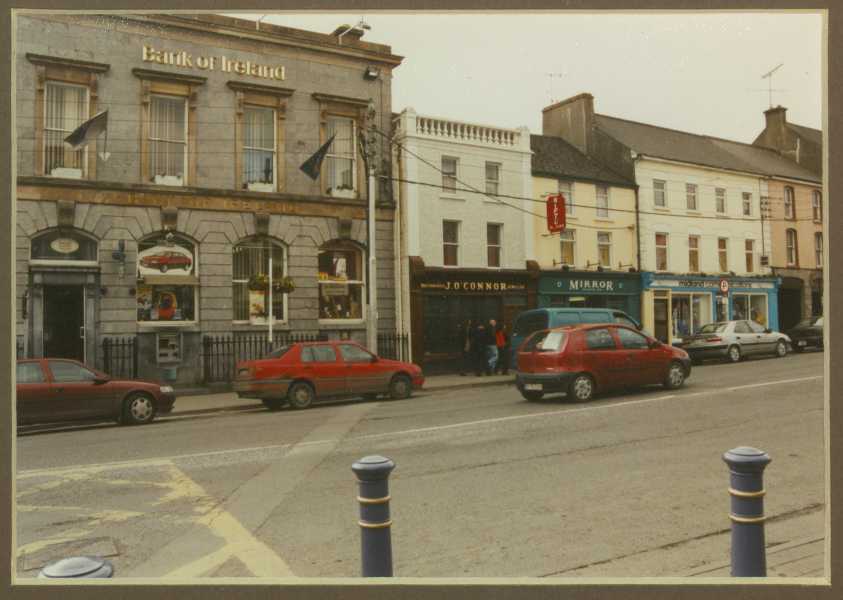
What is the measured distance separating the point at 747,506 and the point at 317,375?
9.67m

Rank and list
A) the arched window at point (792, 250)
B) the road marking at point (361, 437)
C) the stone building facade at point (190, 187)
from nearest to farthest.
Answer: the road marking at point (361, 437) → the arched window at point (792, 250) → the stone building facade at point (190, 187)

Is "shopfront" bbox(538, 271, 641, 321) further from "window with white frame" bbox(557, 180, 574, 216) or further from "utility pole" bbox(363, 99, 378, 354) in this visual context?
"utility pole" bbox(363, 99, 378, 354)

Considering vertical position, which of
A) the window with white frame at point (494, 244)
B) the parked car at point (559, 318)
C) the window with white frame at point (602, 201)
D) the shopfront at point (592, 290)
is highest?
the window with white frame at point (602, 201)

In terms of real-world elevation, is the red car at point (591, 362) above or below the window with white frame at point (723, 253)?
below

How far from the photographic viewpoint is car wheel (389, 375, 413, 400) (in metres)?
13.3

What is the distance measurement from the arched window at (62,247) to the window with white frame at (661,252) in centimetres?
1063

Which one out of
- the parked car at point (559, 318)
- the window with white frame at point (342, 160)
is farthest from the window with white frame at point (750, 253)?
the window with white frame at point (342, 160)

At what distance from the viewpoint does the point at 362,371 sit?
42.6 ft

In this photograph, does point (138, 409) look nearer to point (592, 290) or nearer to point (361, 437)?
point (361, 437)

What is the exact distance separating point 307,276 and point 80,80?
7.15 m

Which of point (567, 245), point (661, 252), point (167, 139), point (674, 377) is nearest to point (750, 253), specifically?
point (661, 252)

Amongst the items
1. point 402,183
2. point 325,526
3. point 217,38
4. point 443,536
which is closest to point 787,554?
point 443,536

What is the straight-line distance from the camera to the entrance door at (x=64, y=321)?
29.4 feet

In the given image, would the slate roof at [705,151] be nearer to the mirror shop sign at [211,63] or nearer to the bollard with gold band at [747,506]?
the bollard with gold band at [747,506]
